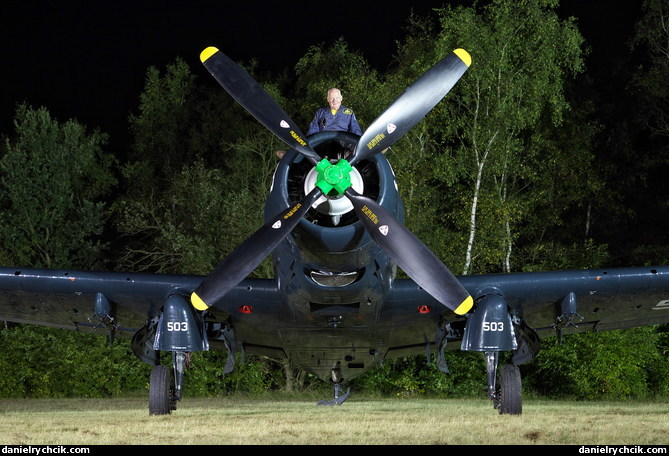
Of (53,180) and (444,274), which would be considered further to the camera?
(53,180)

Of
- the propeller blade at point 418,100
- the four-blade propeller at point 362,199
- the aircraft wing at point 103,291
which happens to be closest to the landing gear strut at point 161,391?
the aircraft wing at point 103,291

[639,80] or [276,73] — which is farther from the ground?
[276,73]

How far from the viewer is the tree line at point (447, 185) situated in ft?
88.9

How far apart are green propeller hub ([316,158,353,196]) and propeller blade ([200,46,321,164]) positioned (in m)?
0.72

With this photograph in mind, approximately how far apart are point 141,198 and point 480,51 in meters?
17.0

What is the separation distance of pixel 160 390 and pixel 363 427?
337 centimetres

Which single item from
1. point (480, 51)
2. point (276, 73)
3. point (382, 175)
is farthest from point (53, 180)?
point (382, 175)

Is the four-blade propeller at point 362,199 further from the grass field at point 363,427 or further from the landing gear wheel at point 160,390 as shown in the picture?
the landing gear wheel at point 160,390

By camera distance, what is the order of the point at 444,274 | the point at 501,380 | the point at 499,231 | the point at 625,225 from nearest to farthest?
the point at 444,274
the point at 501,380
the point at 499,231
the point at 625,225

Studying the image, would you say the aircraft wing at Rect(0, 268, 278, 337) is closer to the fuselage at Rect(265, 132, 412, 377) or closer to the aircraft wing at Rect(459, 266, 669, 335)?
the fuselage at Rect(265, 132, 412, 377)

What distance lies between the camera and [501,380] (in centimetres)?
1498

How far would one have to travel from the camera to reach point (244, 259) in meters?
12.2
